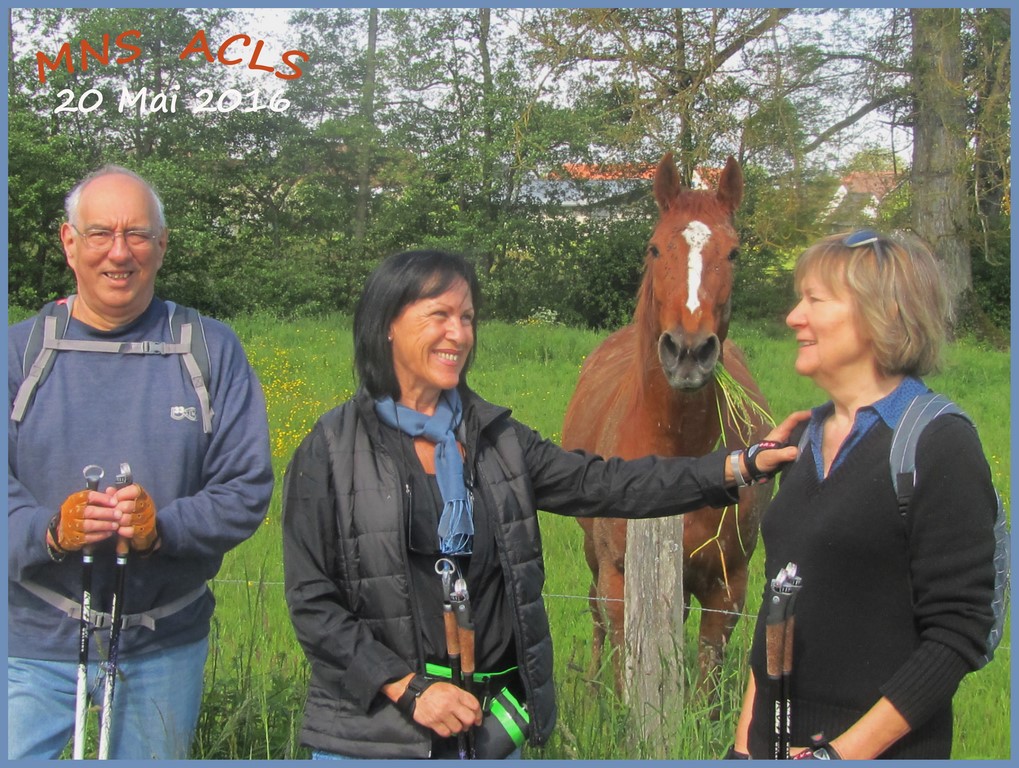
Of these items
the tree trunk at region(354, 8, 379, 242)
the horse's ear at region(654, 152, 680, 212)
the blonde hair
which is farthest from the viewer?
the tree trunk at region(354, 8, 379, 242)

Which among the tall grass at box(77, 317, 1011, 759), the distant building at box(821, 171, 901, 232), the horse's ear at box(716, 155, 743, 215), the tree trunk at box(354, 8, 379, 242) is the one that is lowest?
the tall grass at box(77, 317, 1011, 759)

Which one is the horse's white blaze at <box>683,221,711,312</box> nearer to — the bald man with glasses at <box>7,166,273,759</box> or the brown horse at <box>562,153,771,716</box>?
the brown horse at <box>562,153,771,716</box>

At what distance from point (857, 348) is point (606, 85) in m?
14.5

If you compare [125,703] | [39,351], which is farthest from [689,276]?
[125,703]

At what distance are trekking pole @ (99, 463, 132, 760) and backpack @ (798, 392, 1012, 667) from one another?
5.85 feet

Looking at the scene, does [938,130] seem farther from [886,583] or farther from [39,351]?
[39,351]

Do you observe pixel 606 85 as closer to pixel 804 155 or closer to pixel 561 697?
pixel 804 155

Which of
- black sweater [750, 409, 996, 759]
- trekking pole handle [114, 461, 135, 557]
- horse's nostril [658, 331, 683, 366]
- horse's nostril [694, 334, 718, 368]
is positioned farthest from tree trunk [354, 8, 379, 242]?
black sweater [750, 409, 996, 759]

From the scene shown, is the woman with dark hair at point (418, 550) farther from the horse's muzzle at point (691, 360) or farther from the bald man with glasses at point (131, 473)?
the horse's muzzle at point (691, 360)

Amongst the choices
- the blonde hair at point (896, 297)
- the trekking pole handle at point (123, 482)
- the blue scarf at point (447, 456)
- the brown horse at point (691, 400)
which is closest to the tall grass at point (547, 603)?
the brown horse at point (691, 400)

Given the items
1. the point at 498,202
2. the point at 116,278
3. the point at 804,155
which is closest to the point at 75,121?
the point at 498,202

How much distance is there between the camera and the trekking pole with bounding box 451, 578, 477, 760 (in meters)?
2.06

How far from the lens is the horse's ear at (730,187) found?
4.20 metres

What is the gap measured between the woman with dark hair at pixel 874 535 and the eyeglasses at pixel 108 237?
1.72 m
